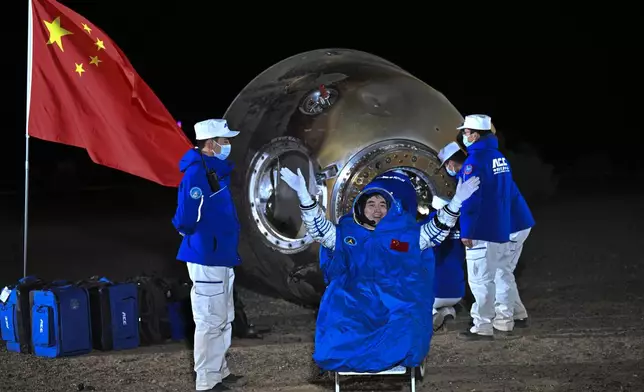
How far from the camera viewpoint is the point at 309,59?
9430 millimetres

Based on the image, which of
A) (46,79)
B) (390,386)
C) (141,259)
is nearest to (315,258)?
(390,386)

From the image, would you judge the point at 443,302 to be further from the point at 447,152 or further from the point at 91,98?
the point at 91,98

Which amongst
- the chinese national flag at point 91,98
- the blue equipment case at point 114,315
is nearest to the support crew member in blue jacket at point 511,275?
the chinese national flag at point 91,98

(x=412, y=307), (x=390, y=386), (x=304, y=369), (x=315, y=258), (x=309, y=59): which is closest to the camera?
(x=412, y=307)

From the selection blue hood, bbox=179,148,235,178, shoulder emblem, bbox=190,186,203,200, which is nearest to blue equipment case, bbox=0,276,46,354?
blue hood, bbox=179,148,235,178

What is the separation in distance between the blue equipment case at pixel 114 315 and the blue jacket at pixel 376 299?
8.91ft

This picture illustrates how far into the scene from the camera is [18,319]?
8.71 m

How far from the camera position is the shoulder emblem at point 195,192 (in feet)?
23.2

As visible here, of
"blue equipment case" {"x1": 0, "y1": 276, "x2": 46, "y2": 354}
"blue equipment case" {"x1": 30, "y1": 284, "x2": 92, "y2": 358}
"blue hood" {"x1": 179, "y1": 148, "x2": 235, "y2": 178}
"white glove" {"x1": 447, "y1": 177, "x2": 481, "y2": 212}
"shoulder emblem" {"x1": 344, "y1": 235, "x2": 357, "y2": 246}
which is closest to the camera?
"white glove" {"x1": 447, "y1": 177, "x2": 481, "y2": 212}

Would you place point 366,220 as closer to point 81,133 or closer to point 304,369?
point 304,369

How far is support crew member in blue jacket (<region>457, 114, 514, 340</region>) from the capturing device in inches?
340

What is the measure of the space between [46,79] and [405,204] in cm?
398

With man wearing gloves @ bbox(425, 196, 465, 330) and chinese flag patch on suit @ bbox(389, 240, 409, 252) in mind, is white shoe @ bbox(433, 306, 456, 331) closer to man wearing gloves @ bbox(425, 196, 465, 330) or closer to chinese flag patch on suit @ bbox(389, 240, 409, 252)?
man wearing gloves @ bbox(425, 196, 465, 330)

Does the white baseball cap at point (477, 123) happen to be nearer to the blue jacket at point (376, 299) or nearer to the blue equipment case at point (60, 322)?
the blue jacket at point (376, 299)
